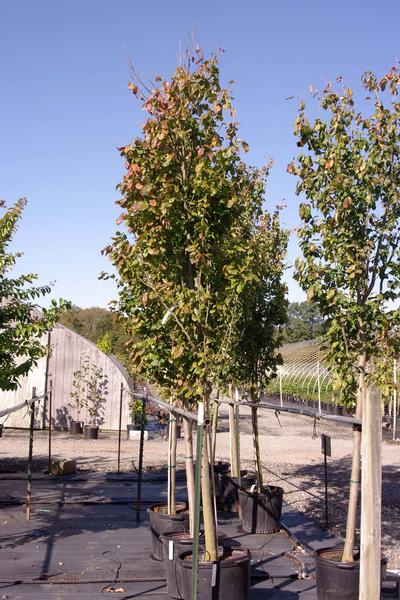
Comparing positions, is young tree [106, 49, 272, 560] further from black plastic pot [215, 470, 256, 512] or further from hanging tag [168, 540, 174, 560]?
black plastic pot [215, 470, 256, 512]

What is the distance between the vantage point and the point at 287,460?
18844 mm

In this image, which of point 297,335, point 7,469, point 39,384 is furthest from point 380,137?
point 297,335

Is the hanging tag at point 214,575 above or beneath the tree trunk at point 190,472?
beneath

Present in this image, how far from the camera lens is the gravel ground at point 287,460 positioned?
1215cm

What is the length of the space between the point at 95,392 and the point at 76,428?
1.39m

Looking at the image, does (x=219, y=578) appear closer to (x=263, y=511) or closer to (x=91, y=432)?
(x=263, y=511)

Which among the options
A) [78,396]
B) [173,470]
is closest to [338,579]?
[173,470]

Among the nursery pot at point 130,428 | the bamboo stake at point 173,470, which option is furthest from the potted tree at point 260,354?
the nursery pot at point 130,428

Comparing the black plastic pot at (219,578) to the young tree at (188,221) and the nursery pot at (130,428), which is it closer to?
the young tree at (188,221)

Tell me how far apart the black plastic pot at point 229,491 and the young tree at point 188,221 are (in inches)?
181

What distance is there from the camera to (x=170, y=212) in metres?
6.89

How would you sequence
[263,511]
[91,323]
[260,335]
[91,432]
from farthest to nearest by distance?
1. [91,323]
2. [91,432]
3. [260,335]
4. [263,511]

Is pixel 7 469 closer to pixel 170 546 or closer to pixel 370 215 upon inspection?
pixel 170 546

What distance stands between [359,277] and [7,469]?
11658 millimetres
